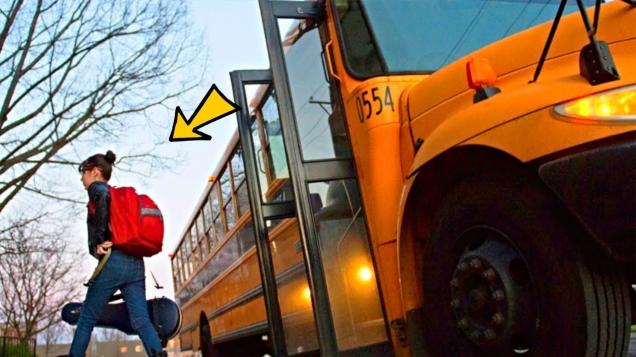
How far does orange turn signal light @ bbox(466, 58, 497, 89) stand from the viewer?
2.23 metres

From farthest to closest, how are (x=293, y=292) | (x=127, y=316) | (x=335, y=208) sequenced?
(x=293, y=292) < (x=127, y=316) < (x=335, y=208)

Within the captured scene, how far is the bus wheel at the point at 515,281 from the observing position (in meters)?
1.72

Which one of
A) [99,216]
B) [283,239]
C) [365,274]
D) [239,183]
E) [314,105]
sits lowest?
[365,274]

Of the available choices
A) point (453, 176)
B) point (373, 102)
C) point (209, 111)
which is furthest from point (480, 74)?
point (209, 111)

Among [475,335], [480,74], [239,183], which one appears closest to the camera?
[475,335]

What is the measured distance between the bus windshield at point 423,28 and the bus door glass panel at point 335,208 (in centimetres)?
28

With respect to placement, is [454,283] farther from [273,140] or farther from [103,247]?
[273,140]

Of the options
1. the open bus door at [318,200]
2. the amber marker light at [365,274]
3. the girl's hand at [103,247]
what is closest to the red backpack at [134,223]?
the girl's hand at [103,247]

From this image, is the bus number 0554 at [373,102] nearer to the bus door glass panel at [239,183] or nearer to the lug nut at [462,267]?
the lug nut at [462,267]

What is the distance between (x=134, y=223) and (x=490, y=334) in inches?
81.6

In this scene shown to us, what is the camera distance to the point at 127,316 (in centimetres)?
356

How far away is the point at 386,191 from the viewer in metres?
2.79

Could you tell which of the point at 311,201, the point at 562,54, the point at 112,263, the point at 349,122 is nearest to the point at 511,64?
the point at 562,54

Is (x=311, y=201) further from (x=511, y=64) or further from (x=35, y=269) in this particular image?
(x=35, y=269)
